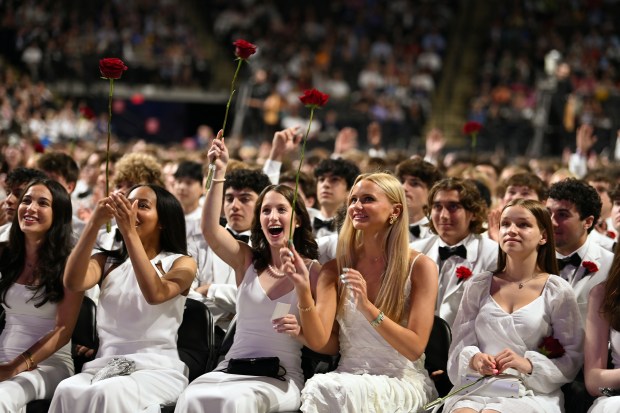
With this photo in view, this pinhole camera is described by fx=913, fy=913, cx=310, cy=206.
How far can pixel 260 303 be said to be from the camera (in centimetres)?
468

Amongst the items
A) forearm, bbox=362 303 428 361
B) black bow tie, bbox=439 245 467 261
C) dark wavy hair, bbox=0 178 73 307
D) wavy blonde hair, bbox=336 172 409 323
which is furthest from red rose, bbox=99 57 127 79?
black bow tie, bbox=439 245 467 261

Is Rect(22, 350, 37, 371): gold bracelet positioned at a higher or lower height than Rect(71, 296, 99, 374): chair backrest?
lower

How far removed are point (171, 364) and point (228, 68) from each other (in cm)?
1775

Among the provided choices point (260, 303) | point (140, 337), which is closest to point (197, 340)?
point (140, 337)

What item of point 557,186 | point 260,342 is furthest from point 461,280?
point 260,342

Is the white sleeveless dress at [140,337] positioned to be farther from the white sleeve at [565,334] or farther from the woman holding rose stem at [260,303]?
the white sleeve at [565,334]

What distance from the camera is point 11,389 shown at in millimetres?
4539

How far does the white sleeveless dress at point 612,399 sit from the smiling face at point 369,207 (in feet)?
4.00

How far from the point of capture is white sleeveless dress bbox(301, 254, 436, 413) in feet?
13.9

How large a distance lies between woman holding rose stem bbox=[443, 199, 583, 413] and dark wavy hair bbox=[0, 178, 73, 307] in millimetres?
2150

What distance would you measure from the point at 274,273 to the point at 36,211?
4.51ft

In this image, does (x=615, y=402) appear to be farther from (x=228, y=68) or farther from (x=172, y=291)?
(x=228, y=68)

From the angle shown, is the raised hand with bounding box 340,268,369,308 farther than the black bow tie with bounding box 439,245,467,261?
No

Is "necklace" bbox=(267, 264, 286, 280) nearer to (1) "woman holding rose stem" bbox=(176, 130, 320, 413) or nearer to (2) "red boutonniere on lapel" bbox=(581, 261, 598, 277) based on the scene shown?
(1) "woman holding rose stem" bbox=(176, 130, 320, 413)
